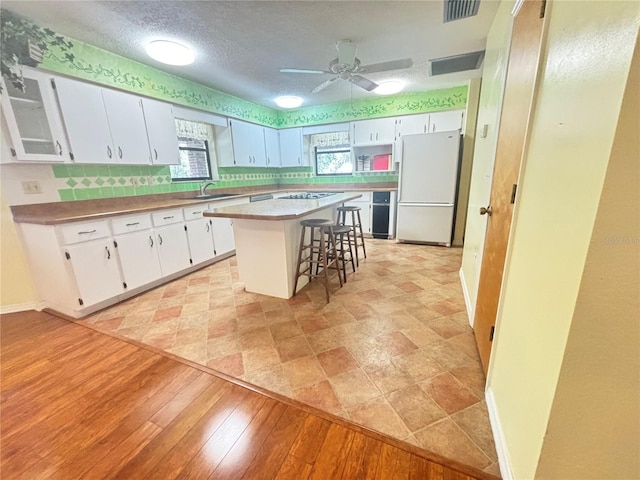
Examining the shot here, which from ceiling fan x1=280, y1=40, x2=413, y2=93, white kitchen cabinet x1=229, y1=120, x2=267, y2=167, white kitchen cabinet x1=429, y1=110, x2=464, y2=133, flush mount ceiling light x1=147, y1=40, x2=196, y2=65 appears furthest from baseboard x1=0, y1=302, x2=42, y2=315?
white kitchen cabinet x1=429, y1=110, x2=464, y2=133

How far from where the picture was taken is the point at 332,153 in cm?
549

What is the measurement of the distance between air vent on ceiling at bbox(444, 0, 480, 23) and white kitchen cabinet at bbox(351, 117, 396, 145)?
7.60ft

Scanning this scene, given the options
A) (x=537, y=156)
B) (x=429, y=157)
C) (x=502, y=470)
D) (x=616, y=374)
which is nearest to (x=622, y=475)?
(x=616, y=374)

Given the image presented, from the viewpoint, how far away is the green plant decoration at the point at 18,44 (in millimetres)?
2082

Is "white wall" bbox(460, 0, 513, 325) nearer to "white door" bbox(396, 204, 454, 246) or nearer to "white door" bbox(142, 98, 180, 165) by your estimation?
"white door" bbox(396, 204, 454, 246)

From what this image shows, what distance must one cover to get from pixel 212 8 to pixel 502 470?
336 centimetres

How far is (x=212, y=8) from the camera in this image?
2.07 m

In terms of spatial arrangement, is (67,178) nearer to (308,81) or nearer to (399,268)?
(308,81)

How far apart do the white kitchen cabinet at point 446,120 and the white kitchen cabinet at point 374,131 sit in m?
0.64

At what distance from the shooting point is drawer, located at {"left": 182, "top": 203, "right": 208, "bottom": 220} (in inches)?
129

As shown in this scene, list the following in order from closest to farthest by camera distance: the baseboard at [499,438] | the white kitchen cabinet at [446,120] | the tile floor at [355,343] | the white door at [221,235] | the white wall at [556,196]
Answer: the white wall at [556,196]
the baseboard at [499,438]
the tile floor at [355,343]
the white door at [221,235]
the white kitchen cabinet at [446,120]

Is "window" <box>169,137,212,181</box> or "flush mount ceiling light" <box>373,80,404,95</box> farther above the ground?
"flush mount ceiling light" <box>373,80,404,95</box>

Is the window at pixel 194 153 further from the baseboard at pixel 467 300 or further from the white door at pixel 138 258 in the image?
the baseboard at pixel 467 300

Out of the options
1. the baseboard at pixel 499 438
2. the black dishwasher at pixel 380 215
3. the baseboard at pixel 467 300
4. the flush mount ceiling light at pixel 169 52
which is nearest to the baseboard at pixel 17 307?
the flush mount ceiling light at pixel 169 52
